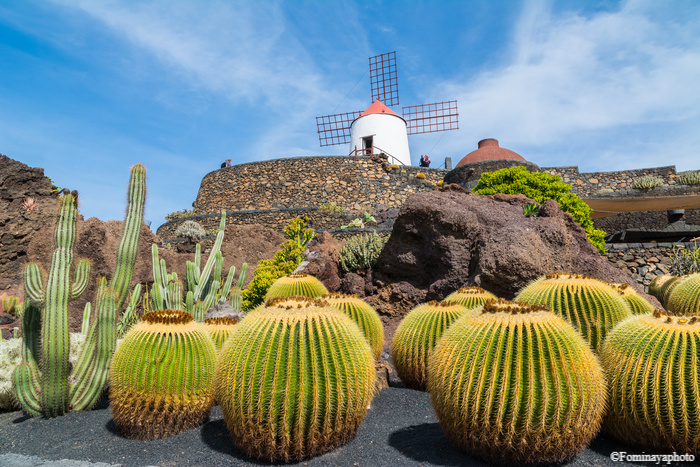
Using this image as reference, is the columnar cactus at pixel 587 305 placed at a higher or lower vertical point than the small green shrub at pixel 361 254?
lower

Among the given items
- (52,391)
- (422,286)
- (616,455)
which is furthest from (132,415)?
(422,286)

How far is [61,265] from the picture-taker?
4.54 m

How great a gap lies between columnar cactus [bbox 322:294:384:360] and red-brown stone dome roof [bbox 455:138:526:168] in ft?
66.8

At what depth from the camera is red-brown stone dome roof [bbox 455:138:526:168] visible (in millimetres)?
24609

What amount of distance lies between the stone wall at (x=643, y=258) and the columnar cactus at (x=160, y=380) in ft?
41.1

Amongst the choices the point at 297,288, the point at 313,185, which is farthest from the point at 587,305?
the point at 313,185

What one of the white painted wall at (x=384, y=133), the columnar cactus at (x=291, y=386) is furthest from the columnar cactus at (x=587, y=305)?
the white painted wall at (x=384, y=133)

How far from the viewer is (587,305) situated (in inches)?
162

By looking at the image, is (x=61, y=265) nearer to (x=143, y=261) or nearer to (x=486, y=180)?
(x=143, y=261)

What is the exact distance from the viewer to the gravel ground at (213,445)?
3125mm

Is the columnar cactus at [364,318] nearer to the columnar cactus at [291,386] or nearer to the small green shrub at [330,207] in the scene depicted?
the columnar cactus at [291,386]

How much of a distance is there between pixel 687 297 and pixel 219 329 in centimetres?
622

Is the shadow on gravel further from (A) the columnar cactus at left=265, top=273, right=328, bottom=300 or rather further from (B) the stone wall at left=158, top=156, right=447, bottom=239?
(B) the stone wall at left=158, top=156, right=447, bottom=239

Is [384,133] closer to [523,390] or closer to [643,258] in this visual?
[643,258]
